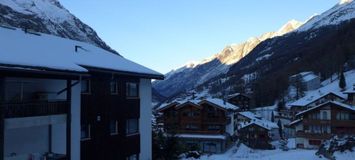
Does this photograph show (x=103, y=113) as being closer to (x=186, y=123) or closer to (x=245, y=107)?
(x=186, y=123)

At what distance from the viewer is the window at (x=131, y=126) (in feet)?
86.7

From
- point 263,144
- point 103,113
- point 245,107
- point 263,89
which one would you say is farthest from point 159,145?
point 263,89

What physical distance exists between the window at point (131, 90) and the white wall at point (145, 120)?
1.54 ft

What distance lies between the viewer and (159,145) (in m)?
31.5

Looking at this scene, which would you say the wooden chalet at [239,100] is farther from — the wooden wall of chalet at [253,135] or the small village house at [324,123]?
the small village house at [324,123]

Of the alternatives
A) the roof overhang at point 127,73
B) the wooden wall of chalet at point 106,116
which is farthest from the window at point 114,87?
the roof overhang at point 127,73

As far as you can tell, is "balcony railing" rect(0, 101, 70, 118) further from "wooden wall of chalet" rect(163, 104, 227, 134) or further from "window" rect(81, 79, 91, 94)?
"wooden wall of chalet" rect(163, 104, 227, 134)

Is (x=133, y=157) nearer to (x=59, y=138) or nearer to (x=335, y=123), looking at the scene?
(x=59, y=138)

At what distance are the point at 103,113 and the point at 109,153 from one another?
1.97 metres

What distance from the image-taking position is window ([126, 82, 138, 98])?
2611cm

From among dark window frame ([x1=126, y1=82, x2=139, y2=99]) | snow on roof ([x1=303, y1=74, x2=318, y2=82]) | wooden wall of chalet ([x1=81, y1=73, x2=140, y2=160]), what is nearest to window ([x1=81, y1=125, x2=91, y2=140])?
wooden wall of chalet ([x1=81, y1=73, x2=140, y2=160])

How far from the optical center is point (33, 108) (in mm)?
17359

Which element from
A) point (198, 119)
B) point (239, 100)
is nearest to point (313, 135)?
point (198, 119)

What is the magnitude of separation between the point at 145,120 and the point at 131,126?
1.63 metres
